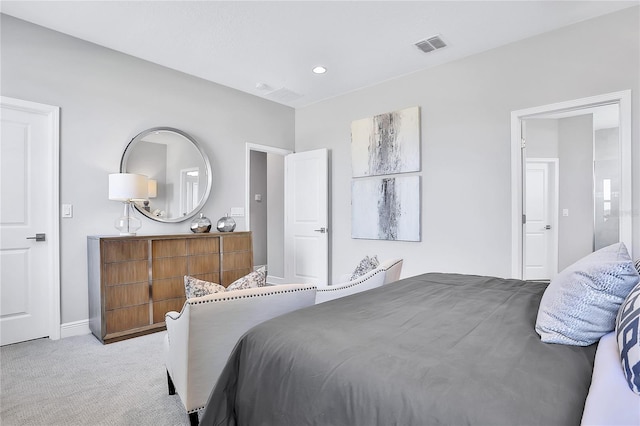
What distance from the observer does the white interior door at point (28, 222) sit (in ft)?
9.36

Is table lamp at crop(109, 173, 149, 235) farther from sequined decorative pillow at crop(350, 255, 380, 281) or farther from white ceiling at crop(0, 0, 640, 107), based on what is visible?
sequined decorative pillow at crop(350, 255, 380, 281)

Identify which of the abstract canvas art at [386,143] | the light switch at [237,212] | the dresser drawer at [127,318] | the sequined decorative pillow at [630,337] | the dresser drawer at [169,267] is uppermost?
the abstract canvas art at [386,143]

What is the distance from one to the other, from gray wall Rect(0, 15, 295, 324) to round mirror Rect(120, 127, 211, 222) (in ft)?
0.34

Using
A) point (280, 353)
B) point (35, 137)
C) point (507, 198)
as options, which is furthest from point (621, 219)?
point (35, 137)

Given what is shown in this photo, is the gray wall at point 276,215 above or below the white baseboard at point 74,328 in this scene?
above

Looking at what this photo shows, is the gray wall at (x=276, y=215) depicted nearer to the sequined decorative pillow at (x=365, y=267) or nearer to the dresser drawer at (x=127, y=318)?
the dresser drawer at (x=127, y=318)

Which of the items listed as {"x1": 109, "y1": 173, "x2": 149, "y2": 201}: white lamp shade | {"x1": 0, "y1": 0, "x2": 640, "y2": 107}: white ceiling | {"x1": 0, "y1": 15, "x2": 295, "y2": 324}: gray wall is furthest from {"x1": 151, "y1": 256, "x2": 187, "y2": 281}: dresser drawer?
{"x1": 0, "y1": 0, "x2": 640, "y2": 107}: white ceiling

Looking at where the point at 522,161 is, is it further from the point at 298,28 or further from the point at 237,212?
the point at 237,212

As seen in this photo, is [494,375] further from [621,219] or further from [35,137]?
[35,137]

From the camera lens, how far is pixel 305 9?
2711 millimetres

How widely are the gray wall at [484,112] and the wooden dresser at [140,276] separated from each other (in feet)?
6.91

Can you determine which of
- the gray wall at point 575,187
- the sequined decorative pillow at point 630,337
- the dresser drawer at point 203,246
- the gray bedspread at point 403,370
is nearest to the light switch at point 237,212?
the dresser drawer at point 203,246

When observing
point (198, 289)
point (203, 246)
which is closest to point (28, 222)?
point (203, 246)

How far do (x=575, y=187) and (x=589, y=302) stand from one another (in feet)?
16.8
